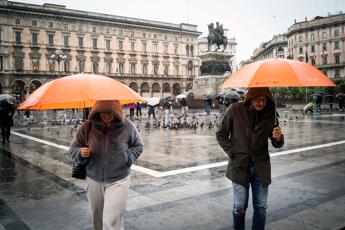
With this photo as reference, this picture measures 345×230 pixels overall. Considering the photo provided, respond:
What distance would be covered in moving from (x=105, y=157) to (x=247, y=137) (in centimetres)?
143

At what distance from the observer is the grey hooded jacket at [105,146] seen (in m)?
3.20

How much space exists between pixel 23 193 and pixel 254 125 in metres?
4.23

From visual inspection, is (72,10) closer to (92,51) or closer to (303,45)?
(92,51)

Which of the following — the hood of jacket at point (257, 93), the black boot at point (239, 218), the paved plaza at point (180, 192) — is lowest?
the paved plaza at point (180, 192)

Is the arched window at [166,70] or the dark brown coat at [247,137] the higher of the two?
the arched window at [166,70]

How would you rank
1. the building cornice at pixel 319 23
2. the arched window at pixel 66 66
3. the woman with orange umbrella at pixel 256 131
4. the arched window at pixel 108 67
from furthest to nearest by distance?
the building cornice at pixel 319 23
the arched window at pixel 108 67
the arched window at pixel 66 66
the woman with orange umbrella at pixel 256 131

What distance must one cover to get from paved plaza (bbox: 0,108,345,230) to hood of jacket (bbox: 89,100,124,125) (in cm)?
156

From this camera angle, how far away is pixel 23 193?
574cm

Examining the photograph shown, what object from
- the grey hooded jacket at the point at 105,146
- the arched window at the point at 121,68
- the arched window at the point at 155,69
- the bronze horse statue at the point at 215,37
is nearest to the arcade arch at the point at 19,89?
the arched window at the point at 121,68

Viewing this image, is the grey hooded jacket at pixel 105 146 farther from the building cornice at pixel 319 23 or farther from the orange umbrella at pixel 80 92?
the building cornice at pixel 319 23

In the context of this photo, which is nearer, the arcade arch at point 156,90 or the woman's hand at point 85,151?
the woman's hand at point 85,151

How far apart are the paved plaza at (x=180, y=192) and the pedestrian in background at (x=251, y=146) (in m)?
0.74

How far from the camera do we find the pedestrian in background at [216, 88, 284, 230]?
11.2 ft

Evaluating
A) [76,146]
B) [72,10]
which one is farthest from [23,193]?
[72,10]
